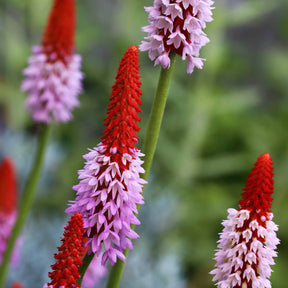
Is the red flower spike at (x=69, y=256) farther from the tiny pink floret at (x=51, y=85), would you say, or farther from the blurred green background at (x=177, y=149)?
the blurred green background at (x=177, y=149)

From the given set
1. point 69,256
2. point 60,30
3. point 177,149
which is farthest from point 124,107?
point 177,149

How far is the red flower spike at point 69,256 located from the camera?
0.77 metres

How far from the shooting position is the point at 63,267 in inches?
30.4

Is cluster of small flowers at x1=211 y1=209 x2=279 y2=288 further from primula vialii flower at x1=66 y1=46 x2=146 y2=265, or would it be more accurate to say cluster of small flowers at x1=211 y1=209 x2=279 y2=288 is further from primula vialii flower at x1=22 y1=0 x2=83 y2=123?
primula vialii flower at x1=22 y1=0 x2=83 y2=123

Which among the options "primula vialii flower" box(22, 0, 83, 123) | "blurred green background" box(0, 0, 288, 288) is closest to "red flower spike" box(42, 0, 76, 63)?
"primula vialii flower" box(22, 0, 83, 123)

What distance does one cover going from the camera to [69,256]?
0.78m

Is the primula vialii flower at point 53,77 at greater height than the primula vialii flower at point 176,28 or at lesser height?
greater

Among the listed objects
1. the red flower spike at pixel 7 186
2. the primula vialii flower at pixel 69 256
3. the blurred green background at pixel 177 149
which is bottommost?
the primula vialii flower at pixel 69 256

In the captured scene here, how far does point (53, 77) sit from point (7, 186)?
0.42 metres

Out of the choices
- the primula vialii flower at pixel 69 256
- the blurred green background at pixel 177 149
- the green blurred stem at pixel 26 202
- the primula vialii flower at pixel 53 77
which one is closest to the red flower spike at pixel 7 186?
the primula vialii flower at pixel 53 77

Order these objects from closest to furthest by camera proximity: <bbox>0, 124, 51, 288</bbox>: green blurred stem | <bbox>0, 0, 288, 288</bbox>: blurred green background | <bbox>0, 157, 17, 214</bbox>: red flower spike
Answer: <bbox>0, 124, 51, 288</bbox>: green blurred stem < <bbox>0, 157, 17, 214</bbox>: red flower spike < <bbox>0, 0, 288, 288</bbox>: blurred green background

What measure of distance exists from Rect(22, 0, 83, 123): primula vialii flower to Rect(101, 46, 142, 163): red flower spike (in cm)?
95

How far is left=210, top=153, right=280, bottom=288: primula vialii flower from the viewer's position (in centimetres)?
84

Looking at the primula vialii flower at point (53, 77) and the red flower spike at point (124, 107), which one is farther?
the primula vialii flower at point (53, 77)
